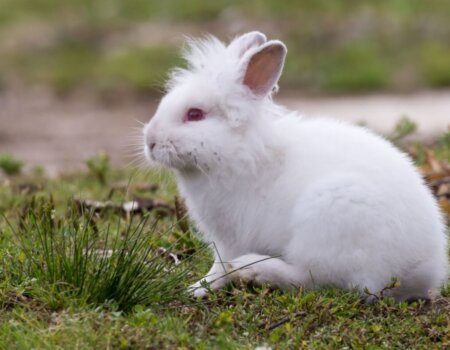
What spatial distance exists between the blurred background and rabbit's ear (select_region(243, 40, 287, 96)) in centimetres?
797

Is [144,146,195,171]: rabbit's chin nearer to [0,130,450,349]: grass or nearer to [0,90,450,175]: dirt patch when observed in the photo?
[0,130,450,349]: grass

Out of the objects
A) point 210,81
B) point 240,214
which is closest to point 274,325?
point 240,214

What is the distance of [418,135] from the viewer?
370 inches

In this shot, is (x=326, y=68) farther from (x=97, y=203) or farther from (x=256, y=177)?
(x=256, y=177)

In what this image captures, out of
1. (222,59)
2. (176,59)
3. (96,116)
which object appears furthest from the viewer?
(176,59)

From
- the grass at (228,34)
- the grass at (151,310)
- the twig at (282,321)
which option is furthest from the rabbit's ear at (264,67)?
the grass at (228,34)

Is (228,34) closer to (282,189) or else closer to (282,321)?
(282,189)

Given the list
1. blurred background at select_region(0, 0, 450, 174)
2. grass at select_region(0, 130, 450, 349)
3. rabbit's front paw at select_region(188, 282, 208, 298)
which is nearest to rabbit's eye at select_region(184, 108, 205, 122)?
grass at select_region(0, 130, 450, 349)

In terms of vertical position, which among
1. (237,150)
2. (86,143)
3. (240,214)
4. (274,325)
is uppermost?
(237,150)

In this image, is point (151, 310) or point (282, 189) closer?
point (151, 310)

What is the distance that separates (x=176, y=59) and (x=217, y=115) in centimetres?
971

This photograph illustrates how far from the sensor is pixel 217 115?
4.58 meters

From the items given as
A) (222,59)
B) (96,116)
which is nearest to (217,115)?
(222,59)

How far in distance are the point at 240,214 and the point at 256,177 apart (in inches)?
7.1
